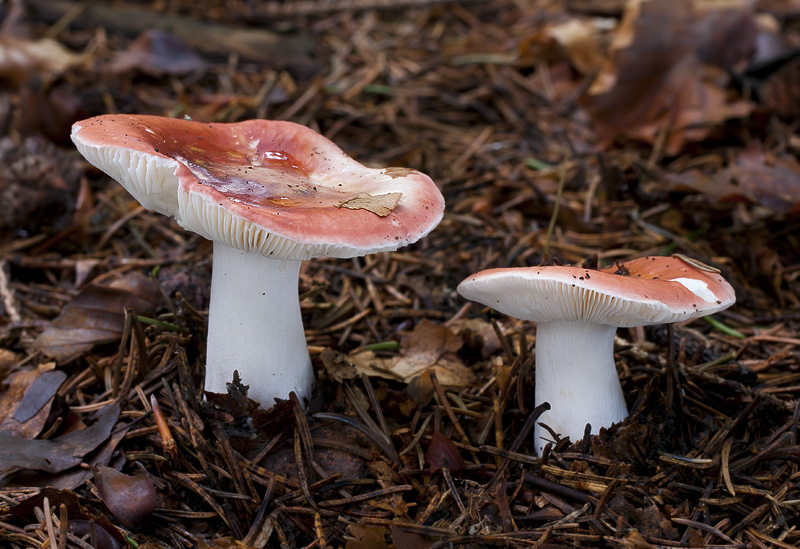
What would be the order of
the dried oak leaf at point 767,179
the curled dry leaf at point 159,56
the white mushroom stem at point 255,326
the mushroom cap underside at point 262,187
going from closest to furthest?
the mushroom cap underside at point 262,187 → the white mushroom stem at point 255,326 → the dried oak leaf at point 767,179 → the curled dry leaf at point 159,56

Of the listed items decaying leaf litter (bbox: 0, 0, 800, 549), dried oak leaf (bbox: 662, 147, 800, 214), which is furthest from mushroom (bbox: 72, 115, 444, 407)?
dried oak leaf (bbox: 662, 147, 800, 214)

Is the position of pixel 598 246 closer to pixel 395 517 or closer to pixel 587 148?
pixel 587 148

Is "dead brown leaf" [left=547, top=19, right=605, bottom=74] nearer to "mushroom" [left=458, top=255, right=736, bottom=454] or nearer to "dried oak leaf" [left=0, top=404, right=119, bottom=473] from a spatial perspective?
"mushroom" [left=458, top=255, right=736, bottom=454]

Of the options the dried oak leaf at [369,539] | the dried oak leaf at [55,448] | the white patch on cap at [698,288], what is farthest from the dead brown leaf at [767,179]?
the dried oak leaf at [55,448]

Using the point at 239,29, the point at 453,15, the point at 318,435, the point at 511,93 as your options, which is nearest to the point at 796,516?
the point at 318,435

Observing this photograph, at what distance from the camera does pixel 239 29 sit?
600 cm

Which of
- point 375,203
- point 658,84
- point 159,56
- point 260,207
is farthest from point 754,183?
point 159,56

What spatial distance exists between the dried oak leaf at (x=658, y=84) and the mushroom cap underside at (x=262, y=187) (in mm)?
3178

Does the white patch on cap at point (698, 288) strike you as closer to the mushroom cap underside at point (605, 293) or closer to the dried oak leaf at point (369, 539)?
the mushroom cap underside at point (605, 293)

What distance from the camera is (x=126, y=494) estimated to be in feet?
7.72

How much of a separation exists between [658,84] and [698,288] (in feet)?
11.2

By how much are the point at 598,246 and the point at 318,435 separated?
7.66ft

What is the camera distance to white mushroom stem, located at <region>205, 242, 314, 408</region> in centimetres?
262

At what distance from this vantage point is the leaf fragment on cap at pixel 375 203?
2.29m
